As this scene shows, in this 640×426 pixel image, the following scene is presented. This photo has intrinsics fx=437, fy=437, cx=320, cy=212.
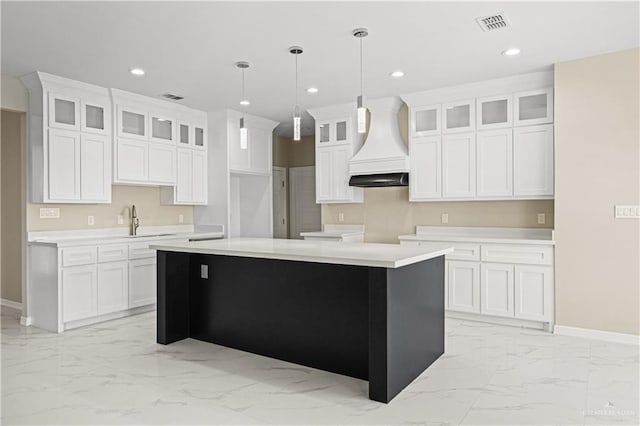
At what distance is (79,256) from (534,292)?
4568mm

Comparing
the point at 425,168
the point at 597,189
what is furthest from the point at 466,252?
the point at 597,189

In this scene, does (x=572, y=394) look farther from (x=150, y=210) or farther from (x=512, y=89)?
(x=150, y=210)

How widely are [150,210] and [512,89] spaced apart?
15.4 ft

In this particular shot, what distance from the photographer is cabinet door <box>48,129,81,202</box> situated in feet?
14.7

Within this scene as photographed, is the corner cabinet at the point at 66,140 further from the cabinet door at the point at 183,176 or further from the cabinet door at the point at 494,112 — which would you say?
the cabinet door at the point at 494,112

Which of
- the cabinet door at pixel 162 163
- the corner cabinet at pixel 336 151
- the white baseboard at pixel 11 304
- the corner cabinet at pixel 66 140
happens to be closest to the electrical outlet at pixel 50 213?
the corner cabinet at pixel 66 140

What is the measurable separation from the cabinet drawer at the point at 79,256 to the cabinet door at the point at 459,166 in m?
3.91

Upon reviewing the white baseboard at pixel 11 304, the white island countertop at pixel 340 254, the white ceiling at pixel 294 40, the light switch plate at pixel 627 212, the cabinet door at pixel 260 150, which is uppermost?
the white ceiling at pixel 294 40

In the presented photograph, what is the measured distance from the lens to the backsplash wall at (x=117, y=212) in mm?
4758

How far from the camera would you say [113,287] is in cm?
475

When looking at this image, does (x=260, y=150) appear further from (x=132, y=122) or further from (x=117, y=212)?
(x=117, y=212)

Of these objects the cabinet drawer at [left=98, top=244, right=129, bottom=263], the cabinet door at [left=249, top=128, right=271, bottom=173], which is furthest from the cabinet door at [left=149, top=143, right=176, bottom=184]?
the cabinet door at [left=249, top=128, right=271, bottom=173]

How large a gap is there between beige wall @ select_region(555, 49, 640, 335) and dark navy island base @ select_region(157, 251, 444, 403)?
1497 mm

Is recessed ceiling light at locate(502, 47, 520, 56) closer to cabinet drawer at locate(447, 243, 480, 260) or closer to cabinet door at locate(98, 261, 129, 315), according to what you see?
cabinet drawer at locate(447, 243, 480, 260)
